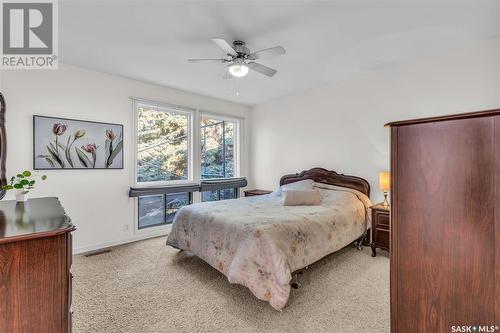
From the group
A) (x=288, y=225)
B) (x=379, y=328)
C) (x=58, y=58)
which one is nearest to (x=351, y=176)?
(x=288, y=225)

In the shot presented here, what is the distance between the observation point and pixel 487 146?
2.87 feet

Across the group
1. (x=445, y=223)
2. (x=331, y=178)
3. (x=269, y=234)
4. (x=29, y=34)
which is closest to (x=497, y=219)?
(x=445, y=223)

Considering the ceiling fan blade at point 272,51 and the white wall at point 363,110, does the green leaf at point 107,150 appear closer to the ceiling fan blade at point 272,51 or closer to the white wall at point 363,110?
the ceiling fan blade at point 272,51

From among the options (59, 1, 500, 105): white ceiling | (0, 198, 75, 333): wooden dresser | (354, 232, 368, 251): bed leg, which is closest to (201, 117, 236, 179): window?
(59, 1, 500, 105): white ceiling

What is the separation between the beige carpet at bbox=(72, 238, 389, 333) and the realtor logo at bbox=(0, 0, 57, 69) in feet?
8.61

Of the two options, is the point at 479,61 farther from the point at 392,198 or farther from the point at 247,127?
the point at 247,127

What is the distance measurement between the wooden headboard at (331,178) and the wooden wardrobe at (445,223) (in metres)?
2.82

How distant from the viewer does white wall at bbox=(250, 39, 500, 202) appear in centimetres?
281

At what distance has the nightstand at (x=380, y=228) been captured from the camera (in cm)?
307

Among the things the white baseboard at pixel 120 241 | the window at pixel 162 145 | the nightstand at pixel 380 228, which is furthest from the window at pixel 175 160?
the nightstand at pixel 380 228

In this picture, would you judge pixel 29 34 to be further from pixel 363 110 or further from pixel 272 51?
pixel 363 110

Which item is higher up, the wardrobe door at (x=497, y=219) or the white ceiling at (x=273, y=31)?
the white ceiling at (x=273, y=31)

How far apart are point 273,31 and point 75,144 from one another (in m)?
3.09

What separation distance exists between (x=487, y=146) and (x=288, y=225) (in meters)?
1.70
